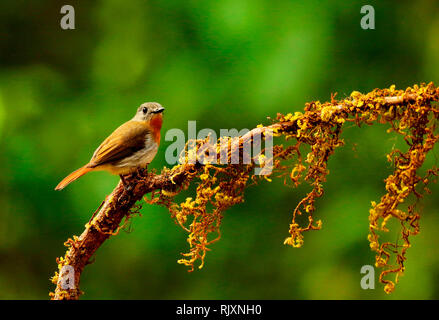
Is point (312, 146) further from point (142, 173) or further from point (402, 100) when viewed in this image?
point (142, 173)

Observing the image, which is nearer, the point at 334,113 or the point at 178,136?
the point at 334,113

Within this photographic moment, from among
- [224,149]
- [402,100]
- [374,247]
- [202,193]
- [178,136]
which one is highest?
[178,136]

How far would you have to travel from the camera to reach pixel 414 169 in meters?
1.45

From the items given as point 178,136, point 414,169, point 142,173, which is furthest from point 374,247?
point 178,136

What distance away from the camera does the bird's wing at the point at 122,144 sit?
1661mm

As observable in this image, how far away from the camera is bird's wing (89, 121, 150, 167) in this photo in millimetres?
1661

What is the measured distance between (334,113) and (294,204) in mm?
1543

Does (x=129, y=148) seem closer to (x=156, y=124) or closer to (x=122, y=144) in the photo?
(x=122, y=144)

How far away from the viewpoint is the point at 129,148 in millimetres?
1703
